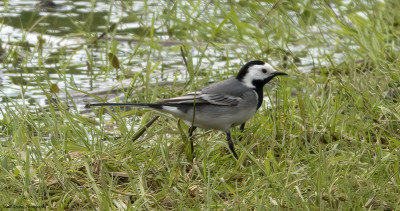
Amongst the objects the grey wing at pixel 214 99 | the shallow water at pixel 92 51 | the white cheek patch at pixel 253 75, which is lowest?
the shallow water at pixel 92 51

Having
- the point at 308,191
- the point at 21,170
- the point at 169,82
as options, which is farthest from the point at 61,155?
the point at 169,82

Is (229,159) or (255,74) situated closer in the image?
(229,159)

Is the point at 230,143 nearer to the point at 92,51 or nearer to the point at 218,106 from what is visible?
the point at 218,106

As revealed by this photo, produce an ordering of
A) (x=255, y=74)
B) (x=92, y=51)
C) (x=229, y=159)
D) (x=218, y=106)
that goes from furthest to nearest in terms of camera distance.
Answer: (x=92, y=51)
(x=255, y=74)
(x=218, y=106)
(x=229, y=159)

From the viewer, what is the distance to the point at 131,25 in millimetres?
9195

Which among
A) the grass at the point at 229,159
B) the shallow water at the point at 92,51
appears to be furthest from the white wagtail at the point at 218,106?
the shallow water at the point at 92,51

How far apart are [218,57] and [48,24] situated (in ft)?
5.99

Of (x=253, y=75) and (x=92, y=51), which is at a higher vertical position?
(x=253, y=75)

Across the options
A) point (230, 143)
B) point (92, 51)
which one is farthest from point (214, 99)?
point (92, 51)

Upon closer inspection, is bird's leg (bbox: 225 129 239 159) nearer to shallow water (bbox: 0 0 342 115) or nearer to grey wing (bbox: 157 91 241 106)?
grey wing (bbox: 157 91 241 106)

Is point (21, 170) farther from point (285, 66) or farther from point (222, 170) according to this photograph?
point (285, 66)

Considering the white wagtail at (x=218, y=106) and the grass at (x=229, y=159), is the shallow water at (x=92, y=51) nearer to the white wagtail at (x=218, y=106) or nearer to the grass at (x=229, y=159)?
the grass at (x=229, y=159)

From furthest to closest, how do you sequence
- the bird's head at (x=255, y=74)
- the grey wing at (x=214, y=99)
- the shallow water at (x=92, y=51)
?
the shallow water at (x=92, y=51), the bird's head at (x=255, y=74), the grey wing at (x=214, y=99)

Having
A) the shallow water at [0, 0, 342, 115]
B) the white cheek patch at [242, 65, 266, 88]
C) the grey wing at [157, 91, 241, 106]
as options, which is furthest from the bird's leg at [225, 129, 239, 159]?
the shallow water at [0, 0, 342, 115]
